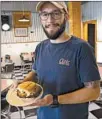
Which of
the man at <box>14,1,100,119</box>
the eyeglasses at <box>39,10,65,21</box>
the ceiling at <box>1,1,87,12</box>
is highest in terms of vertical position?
the ceiling at <box>1,1,87,12</box>

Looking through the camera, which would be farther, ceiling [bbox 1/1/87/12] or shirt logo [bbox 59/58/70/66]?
ceiling [bbox 1/1/87/12]

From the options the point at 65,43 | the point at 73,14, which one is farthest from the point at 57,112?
the point at 73,14

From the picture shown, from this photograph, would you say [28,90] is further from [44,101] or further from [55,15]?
[55,15]

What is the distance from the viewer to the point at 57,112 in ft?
3.05

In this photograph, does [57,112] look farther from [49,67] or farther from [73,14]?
[73,14]

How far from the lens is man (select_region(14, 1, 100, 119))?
811 millimetres

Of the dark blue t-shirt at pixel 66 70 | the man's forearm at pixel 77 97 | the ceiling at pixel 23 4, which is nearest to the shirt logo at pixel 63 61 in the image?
the dark blue t-shirt at pixel 66 70

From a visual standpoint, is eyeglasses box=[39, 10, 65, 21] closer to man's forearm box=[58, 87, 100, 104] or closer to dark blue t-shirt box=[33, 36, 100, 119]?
dark blue t-shirt box=[33, 36, 100, 119]

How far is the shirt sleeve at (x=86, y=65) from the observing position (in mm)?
818

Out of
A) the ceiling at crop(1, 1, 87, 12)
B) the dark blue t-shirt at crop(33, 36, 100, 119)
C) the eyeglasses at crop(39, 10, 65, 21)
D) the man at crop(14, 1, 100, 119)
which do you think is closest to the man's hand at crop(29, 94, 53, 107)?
the man at crop(14, 1, 100, 119)

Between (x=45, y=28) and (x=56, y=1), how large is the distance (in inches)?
5.1

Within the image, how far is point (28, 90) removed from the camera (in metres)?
0.88

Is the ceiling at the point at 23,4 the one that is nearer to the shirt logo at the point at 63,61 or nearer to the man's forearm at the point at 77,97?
the shirt logo at the point at 63,61

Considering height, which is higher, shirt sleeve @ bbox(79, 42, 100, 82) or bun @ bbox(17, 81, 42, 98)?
shirt sleeve @ bbox(79, 42, 100, 82)
